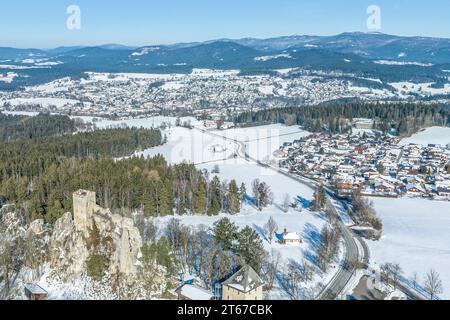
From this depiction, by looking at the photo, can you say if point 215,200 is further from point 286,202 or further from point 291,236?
point 291,236

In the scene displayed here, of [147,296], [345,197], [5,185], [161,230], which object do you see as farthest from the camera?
[345,197]

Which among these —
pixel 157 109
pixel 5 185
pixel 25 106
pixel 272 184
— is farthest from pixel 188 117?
pixel 5 185

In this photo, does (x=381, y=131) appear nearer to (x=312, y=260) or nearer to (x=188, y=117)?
(x=188, y=117)

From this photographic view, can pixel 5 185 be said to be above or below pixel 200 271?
above

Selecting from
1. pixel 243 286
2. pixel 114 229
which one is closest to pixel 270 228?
pixel 243 286

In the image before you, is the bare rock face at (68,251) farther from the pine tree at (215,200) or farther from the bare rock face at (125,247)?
the pine tree at (215,200)
